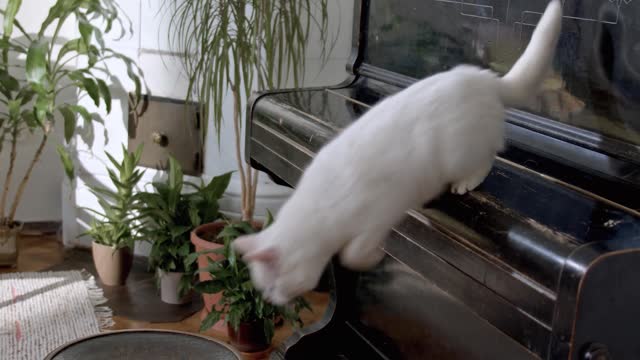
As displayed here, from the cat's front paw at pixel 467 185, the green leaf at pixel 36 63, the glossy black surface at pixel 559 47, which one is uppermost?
the glossy black surface at pixel 559 47

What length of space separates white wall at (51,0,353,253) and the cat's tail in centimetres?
175

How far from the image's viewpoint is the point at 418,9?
5.41 feet

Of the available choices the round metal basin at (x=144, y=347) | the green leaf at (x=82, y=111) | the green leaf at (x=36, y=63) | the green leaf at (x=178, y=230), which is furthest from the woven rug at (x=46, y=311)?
the round metal basin at (x=144, y=347)

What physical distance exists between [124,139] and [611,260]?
240 cm

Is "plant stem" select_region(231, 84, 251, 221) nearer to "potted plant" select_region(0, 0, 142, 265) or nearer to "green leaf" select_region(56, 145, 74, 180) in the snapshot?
"potted plant" select_region(0, 0, 142, 265)

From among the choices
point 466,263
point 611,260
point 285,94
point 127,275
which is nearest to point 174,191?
point 127,275

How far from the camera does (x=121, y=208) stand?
2787mm

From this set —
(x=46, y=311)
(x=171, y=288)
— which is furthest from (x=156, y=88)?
(x=46, y=311)

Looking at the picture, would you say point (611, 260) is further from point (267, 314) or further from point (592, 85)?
point (267, 314)

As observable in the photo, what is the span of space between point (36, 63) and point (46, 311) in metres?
0.81

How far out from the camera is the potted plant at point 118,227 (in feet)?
9.11

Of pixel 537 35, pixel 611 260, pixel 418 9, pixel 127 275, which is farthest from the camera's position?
pixel 127 275

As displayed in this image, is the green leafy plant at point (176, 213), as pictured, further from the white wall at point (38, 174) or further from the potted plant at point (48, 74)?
the white wall at point (38, 174)

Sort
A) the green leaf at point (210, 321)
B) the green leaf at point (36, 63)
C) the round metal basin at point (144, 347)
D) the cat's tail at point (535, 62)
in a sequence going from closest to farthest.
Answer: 1. the cat's tail at point (535, 62)
2. the round metal basin at point (144, 347)
3. the green leaf at point (210, 321)
4. the green leaf at point (36, 63)
